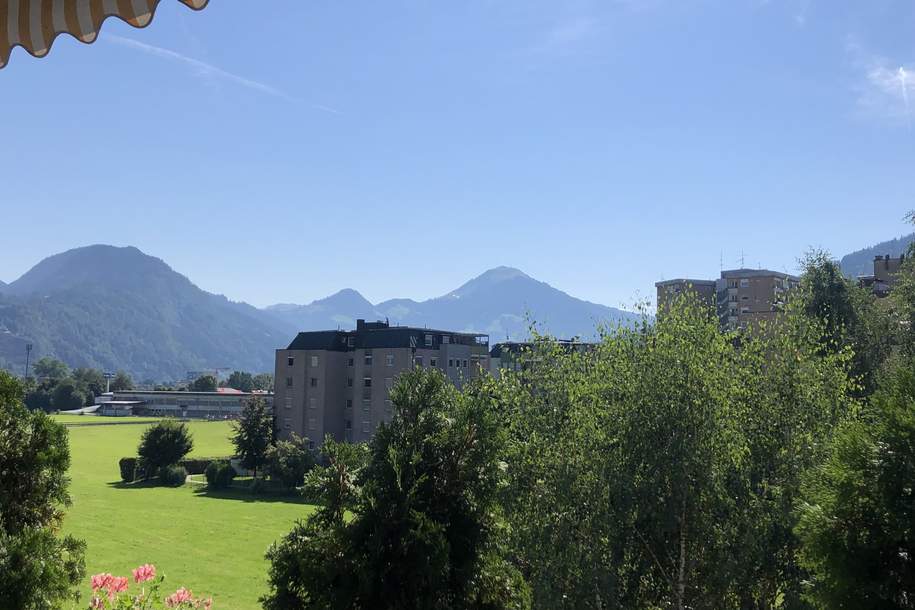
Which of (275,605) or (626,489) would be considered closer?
(275,605)

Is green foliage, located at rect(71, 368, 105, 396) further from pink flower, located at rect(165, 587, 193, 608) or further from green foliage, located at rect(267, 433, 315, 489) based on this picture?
pink flower, located at rect(165, 587, 193, 608)

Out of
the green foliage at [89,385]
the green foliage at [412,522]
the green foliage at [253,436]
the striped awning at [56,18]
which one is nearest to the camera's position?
the striped awning at [56,18]

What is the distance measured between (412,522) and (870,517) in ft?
21.2

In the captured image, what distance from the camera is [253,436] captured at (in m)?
78.3

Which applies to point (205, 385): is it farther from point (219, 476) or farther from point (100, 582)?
point (100, 582)

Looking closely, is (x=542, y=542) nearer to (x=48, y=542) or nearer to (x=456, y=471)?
(x=456, y=471)

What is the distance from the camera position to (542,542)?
19.2 m

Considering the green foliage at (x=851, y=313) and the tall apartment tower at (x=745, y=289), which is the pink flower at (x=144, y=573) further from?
the tall apartment tower at (x=745, y=289)

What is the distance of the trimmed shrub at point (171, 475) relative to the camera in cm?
7712

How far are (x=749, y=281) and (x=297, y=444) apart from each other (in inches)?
3521

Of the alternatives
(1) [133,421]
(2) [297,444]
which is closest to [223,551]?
(2) [297,444]

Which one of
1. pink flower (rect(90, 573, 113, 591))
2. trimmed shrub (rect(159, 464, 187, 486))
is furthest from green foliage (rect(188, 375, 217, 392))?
pink flower (rect(90, 573, 113, 591))

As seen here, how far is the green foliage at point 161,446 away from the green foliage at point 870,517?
78732mm

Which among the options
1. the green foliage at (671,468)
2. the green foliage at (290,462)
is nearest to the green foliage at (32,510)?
the green foliage at (671,468)
